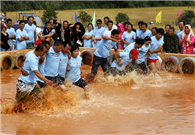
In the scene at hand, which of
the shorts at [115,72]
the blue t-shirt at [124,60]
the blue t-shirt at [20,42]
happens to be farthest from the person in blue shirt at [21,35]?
the blue t-shirt at [124,60]

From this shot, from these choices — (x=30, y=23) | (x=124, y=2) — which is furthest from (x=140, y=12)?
(x=30, y=23)

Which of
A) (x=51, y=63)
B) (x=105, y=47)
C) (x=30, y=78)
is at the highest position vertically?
(x=105, y=47)

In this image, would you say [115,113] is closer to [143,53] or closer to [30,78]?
[30,78]

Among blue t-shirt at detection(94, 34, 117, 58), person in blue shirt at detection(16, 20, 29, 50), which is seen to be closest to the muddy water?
blue t-shirt at detection(94, 34, 117, 58)

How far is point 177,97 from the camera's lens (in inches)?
319

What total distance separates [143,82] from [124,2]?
2803 centimetres

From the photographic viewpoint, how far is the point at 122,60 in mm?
9219

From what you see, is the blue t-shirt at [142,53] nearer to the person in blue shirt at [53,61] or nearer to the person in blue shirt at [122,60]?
the person in blue shirt at [122,60]

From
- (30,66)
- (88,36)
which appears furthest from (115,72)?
(88,36)

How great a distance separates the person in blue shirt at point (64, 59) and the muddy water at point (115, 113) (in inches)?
19.9

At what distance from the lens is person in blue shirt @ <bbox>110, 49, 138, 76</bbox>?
9.02 metres

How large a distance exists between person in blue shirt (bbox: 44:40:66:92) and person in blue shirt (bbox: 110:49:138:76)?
8.73ft

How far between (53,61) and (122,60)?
118 inches

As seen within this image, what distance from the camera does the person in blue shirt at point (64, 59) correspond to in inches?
270
